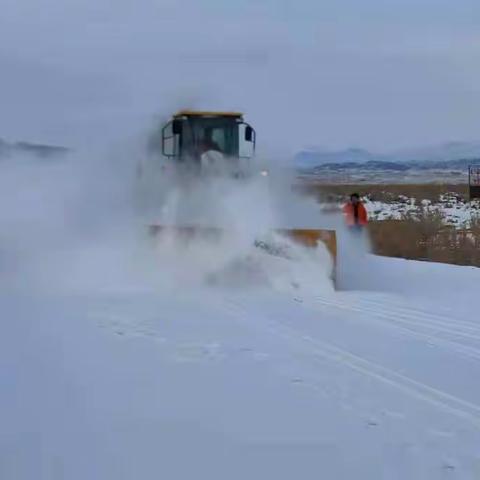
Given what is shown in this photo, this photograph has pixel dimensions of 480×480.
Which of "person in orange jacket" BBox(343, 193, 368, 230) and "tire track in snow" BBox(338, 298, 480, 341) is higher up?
"person in orange jacket" BBox(343, 193, 368, 230)

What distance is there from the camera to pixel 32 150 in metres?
18.1

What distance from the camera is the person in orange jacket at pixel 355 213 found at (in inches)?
587

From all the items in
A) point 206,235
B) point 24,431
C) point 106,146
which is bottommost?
point 24,431

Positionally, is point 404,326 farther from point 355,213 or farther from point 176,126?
point 176,126

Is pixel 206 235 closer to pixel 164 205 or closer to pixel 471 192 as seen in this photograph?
pixel 164 205

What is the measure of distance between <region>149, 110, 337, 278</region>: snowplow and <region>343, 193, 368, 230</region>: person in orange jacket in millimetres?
1229

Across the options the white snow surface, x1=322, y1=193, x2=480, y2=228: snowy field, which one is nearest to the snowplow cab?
the white snow surface

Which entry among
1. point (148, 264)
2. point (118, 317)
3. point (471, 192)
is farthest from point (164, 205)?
point (471, 192)

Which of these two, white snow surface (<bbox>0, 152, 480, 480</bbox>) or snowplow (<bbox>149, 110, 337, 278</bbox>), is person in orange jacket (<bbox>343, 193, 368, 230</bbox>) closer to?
snowplow (<bbox>149, 110, 337, 278</bbox>)

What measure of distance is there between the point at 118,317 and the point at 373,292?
4.57 meters

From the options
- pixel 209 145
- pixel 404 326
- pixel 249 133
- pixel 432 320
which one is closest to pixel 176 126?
pixel 209 145

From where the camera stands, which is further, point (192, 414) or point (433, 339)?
Result: point (433, 339)

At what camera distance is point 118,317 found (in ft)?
28.9

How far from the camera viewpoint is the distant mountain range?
17.8 metres
